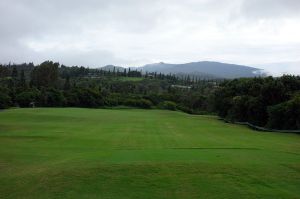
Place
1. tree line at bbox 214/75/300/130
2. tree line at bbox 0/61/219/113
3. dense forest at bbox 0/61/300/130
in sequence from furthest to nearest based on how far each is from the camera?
tree line at bbox 0/61/219/113
dense forest at bbox 0/61/300/130
tree line at bbox 214/75/300/130

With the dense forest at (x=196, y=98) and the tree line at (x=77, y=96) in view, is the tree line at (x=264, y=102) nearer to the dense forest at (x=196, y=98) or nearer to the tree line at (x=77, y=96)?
the dense forest at (x=196, y=98)

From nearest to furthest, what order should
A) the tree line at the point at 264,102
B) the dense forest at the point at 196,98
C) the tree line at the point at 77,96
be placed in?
the tree line at the point at 264,102, the dense forest at the point at 196,98, the tree line at the point at 77,96

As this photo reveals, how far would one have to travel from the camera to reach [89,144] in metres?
30.4

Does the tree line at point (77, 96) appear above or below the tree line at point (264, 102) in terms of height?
below

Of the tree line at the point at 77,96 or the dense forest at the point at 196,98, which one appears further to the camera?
the tree line at the point at 77,96

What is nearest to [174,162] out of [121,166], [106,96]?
[121,166]

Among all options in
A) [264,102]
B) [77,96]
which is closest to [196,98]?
[77,96]

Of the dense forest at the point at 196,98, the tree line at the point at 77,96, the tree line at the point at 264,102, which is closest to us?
the tree line at the point at 264,102

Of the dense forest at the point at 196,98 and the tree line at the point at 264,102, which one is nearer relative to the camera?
the tree line at the point at 264,102

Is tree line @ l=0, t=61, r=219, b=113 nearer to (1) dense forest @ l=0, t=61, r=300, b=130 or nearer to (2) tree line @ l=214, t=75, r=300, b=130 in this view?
(1) dense forest @ l=0, t=61, r=300, b=130

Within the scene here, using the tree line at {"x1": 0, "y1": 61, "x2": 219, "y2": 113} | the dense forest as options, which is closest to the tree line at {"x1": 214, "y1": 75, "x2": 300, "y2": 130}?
the dense forest

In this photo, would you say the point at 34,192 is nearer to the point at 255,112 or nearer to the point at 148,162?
the point at 148,162

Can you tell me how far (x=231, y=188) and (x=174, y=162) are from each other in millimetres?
4558

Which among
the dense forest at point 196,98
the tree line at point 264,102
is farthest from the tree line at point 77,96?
the tree line at point 264,102
